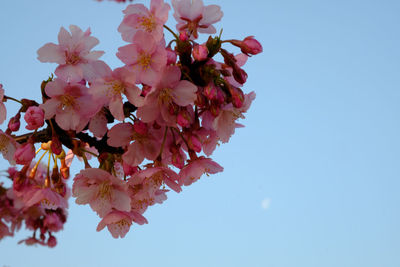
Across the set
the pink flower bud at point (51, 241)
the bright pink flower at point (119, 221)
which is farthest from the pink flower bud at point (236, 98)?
the pink flower bud at point (51, 241)

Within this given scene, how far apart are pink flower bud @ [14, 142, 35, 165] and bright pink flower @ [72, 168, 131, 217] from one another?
28 cm

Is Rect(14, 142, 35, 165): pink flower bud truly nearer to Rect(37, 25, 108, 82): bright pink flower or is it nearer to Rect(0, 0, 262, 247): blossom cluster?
Rect(0, 0, 262, 247): blossom cluster

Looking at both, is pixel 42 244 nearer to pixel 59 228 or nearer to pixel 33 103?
pixel 59 228

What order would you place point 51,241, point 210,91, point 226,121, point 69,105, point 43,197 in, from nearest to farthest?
point 210,91 → point 69,105 → point 226,121 → point 43,197 → point 51,241

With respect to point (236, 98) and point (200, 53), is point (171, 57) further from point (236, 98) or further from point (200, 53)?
point (236, 98)

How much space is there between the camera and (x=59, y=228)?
6.44m

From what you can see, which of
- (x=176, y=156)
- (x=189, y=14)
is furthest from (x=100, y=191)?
(x=189, y=14)

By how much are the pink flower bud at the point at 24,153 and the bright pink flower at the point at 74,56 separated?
0.43 m

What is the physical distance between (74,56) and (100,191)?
0.76 meters

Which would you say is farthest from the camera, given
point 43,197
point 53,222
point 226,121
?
point 53,222

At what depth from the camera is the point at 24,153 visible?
2258 mm

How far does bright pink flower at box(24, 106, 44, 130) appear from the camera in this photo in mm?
2125

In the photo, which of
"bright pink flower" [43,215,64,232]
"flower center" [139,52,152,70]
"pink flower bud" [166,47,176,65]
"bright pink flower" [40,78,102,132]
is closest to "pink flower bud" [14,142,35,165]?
"bright pink flower" [40,78,102,132]

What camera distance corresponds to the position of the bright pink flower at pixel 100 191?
2.35 meters
